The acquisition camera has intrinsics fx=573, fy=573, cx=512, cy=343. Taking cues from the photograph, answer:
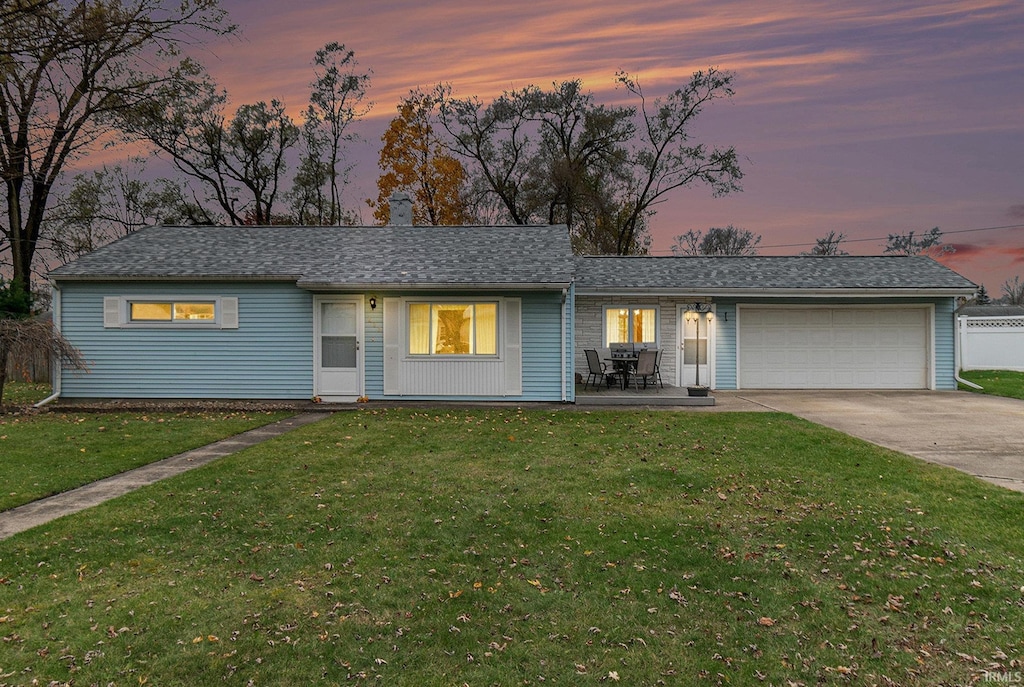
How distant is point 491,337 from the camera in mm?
12656

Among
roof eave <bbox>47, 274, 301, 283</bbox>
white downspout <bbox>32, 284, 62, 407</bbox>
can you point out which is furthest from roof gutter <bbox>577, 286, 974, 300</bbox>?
white downspout <bbox>32, 284, 62, 407</bbox>

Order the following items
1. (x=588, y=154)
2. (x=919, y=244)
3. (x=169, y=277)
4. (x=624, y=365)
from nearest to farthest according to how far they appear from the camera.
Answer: (x=169, y=277) → (x=624, y=365) → (x=588, y=154) → (x=919, y=244)

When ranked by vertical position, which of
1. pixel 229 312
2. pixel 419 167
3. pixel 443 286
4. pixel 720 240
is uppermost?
pixel 419 167

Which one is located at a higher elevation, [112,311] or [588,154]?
[588,154]

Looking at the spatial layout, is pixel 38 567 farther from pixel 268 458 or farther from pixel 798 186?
pixel 798 186

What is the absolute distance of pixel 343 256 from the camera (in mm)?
13766

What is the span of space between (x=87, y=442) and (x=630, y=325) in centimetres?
1201

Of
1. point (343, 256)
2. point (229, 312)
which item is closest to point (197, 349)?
point (229, 312)

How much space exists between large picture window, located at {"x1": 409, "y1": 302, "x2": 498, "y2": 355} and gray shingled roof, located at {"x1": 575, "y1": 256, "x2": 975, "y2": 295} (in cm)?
341

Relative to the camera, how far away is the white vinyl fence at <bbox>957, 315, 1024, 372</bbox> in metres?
18.0

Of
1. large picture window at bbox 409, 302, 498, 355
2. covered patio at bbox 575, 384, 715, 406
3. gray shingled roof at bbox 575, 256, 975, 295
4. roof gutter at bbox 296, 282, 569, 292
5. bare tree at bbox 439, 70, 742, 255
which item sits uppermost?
bare tree at bbox 439, 70, 742, 255

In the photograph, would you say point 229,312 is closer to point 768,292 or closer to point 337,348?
point 337,348

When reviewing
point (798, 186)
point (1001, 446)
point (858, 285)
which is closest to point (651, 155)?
point (798, 186)

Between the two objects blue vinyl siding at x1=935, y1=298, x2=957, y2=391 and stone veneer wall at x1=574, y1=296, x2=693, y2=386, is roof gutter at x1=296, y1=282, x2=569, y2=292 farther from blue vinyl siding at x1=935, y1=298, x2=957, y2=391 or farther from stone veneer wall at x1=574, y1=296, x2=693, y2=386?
blue vinyl siding at x1=935, y1=298, x2=957, y2=391
